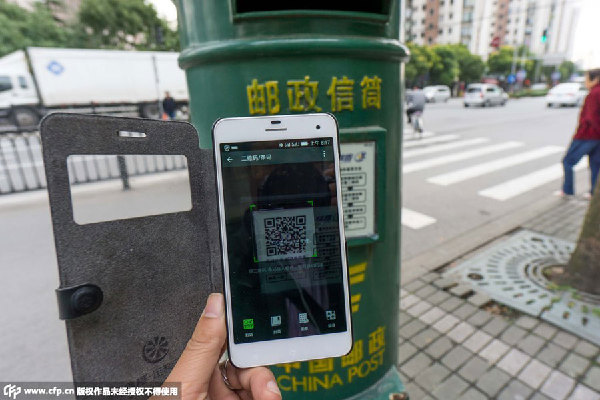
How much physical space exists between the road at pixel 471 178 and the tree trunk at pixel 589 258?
4.90ft

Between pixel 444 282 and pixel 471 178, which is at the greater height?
pixel 444 282

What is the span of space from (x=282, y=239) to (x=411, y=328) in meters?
2.23

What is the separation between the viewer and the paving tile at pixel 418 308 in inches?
124

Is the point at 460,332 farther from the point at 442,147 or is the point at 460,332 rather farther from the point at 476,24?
the point at 476,24

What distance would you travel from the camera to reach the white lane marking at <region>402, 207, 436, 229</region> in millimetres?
5230

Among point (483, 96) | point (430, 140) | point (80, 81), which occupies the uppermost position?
point (80, 81)

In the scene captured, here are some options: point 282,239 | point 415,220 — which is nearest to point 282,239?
point 282,239

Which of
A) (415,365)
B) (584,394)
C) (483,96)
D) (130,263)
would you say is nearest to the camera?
(130,263)

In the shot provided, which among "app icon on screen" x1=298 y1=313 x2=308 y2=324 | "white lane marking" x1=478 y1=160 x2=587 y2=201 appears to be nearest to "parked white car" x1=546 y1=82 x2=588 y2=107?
"white lane marking" x1=478 y1=160 x2=587 y2=201

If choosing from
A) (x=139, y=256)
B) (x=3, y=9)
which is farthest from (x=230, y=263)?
(x=3, y=9)

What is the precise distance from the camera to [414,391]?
7.77ft

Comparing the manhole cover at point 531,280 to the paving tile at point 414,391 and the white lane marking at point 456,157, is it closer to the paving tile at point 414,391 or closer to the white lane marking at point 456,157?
the paving tile at point 414,391

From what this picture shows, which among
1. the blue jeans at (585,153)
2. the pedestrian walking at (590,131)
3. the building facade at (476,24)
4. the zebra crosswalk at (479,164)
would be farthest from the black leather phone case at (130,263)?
the building facade at (476,24)

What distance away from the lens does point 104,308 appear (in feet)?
2.86
